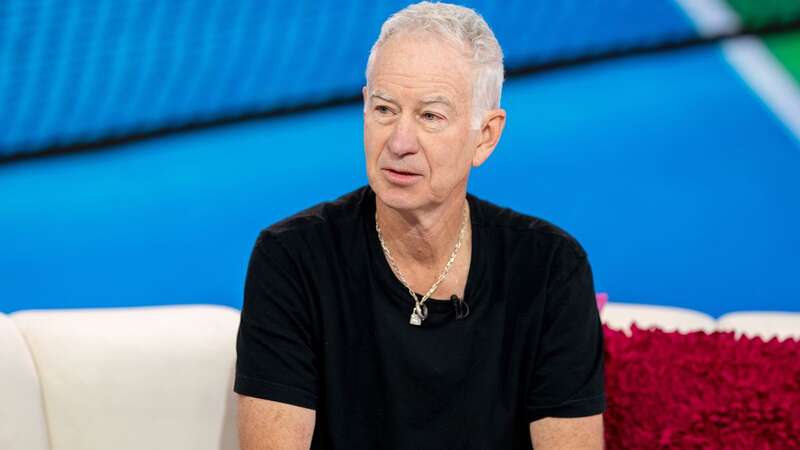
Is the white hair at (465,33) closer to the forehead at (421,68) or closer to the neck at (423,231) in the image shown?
the forehead at (421,68)

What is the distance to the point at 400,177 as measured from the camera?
1.78 m

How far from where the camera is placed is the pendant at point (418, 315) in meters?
1.89

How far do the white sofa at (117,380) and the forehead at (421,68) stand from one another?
70 cm

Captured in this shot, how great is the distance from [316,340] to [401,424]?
0.21 m

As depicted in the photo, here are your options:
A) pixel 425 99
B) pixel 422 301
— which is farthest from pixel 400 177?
pixel 422 301

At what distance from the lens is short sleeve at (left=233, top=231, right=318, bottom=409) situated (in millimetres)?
1797

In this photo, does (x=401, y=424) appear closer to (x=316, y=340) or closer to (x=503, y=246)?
(x=316, y=340)

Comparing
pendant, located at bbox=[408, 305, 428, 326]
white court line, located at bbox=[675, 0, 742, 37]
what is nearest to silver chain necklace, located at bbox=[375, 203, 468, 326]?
pendant, located at bbox=[408, 305, 428, 326]

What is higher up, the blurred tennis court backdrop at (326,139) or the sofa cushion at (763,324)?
the blurred tennis court backdrop at (326,139)

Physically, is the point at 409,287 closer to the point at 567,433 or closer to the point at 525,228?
the point at 525,228

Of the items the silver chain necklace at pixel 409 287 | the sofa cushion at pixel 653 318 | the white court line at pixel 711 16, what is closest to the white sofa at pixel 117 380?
the silver chain necklace at pixel 409 287

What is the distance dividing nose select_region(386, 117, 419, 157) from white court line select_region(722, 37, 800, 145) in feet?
4.44

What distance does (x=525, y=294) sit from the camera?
1.94m

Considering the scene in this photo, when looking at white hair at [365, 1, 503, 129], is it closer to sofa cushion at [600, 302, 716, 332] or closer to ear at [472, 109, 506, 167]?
ear at [472, 109, 506, 167]
